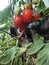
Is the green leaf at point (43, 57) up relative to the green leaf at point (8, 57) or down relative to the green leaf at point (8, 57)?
up

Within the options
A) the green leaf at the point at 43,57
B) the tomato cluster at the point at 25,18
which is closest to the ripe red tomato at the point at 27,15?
the tomato cluster at the point at 25,18

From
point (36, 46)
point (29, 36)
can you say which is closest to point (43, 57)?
point (36, 46)

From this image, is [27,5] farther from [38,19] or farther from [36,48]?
[36,48]

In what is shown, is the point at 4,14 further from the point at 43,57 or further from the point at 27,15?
the point at 43,57

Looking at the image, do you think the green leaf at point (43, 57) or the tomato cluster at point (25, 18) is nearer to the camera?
the green leaf at point (43, 57)

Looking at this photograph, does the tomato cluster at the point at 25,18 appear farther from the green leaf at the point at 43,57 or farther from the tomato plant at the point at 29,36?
the green leaf at the point at 43,57

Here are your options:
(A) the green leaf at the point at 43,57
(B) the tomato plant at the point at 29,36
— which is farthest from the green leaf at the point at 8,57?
(A) the green leaf at the point at 43,57

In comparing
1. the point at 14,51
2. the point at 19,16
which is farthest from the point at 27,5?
the point at 14,51

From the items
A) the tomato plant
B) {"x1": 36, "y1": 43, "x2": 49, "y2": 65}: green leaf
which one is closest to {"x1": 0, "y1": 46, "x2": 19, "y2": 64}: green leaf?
the tomato plant

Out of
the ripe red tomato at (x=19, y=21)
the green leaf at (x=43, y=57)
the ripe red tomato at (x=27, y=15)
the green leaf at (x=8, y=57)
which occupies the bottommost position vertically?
the green leaf at (x=8, y=57)

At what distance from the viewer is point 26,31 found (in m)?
0.71

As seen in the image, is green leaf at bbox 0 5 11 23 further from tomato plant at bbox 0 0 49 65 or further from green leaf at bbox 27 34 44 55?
green leaf at bbox 27 34 44 55

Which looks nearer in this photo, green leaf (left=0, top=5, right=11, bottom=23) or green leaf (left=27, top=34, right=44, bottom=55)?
green leaf (left=27, top=34, right=44, bottom=55)

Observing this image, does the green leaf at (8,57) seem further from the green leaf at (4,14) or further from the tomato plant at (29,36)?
the green leaf at (4,14)
